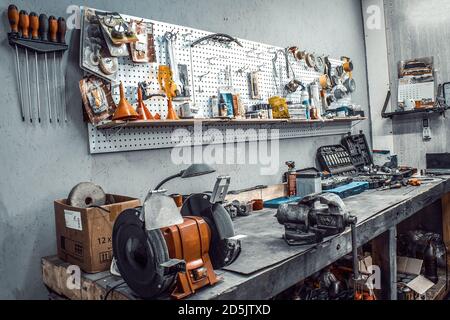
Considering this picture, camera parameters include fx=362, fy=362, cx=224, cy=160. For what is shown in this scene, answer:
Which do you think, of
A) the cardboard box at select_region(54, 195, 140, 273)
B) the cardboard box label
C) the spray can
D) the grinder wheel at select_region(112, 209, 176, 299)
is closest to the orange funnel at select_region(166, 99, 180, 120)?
the cardboard box at select_region(54, 195, 140, 273)

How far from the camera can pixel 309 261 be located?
4.25 ft

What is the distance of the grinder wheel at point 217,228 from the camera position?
1119 millimetres

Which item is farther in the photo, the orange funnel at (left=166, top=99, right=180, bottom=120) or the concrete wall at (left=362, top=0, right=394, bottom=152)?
the concrete wall at (left=362, top=0, right=394, bottom=152)

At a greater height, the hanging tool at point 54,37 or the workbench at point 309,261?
Result: the hanging tool at point 54,37

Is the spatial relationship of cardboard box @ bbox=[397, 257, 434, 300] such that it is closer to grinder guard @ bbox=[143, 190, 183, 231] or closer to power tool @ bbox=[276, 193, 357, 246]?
power tool @ bbox=[276, 193, 357, 246]

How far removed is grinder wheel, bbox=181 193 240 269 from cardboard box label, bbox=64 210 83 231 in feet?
A: 1.29

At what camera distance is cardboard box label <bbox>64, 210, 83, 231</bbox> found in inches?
47.5

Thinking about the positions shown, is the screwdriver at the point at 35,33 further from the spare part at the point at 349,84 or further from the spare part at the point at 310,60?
the spare part at the point at 349,84

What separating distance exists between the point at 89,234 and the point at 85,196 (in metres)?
0.23

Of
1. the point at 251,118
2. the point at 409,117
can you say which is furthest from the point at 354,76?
the point at 251,118

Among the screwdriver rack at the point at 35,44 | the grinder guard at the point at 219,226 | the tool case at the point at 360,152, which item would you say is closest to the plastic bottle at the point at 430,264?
the tool case at the point at 360,152

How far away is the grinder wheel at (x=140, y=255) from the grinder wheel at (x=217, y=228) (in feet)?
0.68

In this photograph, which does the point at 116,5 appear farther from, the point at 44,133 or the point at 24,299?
the point at 24,299

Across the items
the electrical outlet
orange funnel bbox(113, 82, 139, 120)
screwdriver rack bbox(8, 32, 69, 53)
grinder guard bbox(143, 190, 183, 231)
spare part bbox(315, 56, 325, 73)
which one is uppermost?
spare part bbox(315, 56, 325, 73)
